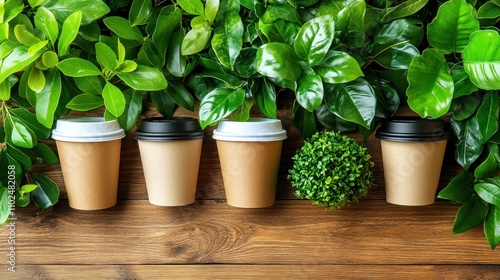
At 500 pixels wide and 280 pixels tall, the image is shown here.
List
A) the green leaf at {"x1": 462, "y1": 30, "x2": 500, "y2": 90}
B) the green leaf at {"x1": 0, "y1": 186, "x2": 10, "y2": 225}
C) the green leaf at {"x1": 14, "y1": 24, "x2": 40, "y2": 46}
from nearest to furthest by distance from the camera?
the green leaf at {"x1": 462, "y1": 30, "x2": 500, "y2": 90}, the green leaf at {"x1": 14, "y1": 24, "x2": 40, "y2": 46}, the green leaf at {"x1": 0, "y1": 186, "x2": 10, "y2": 225}

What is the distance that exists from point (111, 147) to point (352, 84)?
591 millimetres

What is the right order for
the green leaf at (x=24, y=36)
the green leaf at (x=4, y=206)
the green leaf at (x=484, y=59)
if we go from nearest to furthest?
the green leaf at (x=484, y=59), the green leaf at (x=24, y=36), the green leaf at (x=4, y=206)

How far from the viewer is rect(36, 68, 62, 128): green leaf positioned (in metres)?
1.32

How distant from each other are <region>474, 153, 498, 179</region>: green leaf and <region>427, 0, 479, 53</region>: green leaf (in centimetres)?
27

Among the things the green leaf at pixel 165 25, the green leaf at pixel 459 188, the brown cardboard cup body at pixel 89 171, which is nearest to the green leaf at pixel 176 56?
the green leaf at pixel 165 25

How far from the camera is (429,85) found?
126 centimetres

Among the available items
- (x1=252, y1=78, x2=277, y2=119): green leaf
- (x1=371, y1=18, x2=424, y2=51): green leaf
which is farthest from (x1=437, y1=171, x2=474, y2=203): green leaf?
(x1=252, y1=78, x2=277, y2=119): green leaf

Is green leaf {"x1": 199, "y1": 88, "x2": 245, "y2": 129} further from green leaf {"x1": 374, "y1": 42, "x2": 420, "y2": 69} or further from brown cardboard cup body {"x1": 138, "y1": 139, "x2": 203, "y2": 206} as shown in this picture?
green leaf {"x1": 374, "y1": 42, "x2": 420, "y2": 69}

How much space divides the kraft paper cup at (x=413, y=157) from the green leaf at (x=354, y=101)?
2.9 inches

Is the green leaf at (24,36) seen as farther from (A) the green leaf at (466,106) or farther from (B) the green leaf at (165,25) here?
(A) the green leaf at (466,106)

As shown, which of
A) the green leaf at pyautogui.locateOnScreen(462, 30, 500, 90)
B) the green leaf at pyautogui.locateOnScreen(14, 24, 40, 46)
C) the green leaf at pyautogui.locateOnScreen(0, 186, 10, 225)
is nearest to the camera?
the green leaf at pyautogui.locateOnScreen(462, 30, 500, 90)

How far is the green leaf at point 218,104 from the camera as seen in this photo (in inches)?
51.8

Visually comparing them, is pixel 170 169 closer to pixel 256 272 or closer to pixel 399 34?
pixel 256 272

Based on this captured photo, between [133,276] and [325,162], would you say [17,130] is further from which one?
[325,162]
